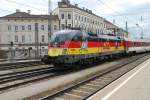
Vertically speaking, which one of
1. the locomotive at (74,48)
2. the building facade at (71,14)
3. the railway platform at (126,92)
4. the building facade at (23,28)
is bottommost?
the railway platform at (126,92)

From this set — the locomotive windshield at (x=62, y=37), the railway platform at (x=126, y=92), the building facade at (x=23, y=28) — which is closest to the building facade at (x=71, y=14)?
the building facade at (x=23, y=28)

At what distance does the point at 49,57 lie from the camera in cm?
2536

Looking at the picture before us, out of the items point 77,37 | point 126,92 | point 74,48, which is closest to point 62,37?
point 74,48

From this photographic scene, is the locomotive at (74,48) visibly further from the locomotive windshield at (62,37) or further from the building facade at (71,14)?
the building facade at (71,14)

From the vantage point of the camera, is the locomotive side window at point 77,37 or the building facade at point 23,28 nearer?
the locomotive side window at point 77,37

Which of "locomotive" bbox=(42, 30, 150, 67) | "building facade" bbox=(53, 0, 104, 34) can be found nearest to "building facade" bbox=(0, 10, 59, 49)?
"building facade" bbox=(53, 0, 104, 34)

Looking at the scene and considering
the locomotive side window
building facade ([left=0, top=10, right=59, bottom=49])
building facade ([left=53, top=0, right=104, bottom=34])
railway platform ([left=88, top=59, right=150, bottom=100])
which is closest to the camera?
railway platform ([left=88, top=59, right=150, bottom=100])

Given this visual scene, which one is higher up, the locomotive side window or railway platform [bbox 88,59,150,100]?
the locomotive side window

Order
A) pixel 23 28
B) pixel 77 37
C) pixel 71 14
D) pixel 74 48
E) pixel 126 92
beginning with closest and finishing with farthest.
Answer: pixel 126 92 < pixel 74 48 < pixel 77 37 < pixel 23 28 < pixel 71 14

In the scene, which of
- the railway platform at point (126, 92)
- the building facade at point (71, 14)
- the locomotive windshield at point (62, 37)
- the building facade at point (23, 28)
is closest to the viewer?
the railway platform at point (126, 92)

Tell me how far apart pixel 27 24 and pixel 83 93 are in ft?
289

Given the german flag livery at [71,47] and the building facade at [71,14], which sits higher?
the building facade at [71,14]

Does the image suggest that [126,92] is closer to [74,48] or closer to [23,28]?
[74,48]

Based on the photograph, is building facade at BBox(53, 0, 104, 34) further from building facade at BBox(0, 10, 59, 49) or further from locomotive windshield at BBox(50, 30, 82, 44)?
locomotive windshield at BBox(50, 30, 82, 44)
